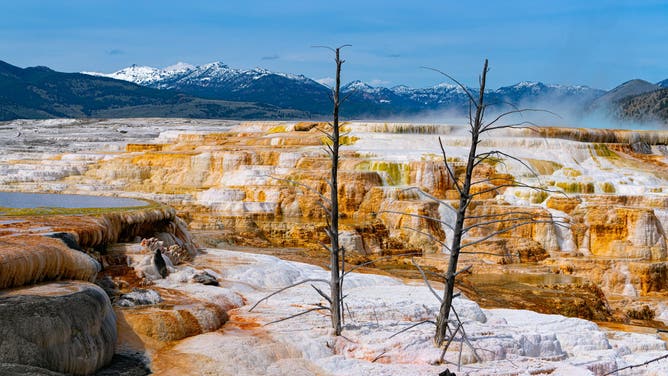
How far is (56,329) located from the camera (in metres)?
7.30

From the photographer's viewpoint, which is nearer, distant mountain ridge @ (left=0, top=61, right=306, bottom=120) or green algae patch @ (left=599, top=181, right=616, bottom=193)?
green algae patch @ (left=599, top=181, right=616, bottom=193)

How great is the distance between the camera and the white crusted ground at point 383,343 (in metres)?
8.44

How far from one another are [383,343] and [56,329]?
137 inches

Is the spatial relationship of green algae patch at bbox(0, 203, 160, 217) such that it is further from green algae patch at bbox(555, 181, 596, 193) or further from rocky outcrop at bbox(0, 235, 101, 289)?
green algae patch at bbox(555, 181, 596, 193)

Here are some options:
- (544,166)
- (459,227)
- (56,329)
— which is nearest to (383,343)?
(459,227)

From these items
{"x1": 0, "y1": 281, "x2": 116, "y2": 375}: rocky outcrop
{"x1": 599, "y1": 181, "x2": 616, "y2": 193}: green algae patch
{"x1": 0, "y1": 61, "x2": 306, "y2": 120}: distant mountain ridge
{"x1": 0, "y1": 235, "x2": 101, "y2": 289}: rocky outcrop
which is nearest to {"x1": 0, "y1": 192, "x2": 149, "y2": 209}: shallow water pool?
{"x1": 0, "y1": 235, "x2": 101, "y2": 289}: rocky outcrop

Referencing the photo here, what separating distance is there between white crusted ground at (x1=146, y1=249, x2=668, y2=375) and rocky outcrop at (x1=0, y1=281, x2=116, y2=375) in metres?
0.72

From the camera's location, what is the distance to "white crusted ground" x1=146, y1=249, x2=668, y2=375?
27.7 ft

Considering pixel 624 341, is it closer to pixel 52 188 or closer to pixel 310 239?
pixel 310 239

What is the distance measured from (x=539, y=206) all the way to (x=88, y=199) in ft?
48.1

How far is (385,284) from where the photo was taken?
1345 cm

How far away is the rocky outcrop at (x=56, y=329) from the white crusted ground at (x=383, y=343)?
0.72 metres

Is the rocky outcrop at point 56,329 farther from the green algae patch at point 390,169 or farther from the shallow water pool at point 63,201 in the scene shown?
the green algae patch at point 390,169

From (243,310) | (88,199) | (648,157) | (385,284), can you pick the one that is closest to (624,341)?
(385,284)
